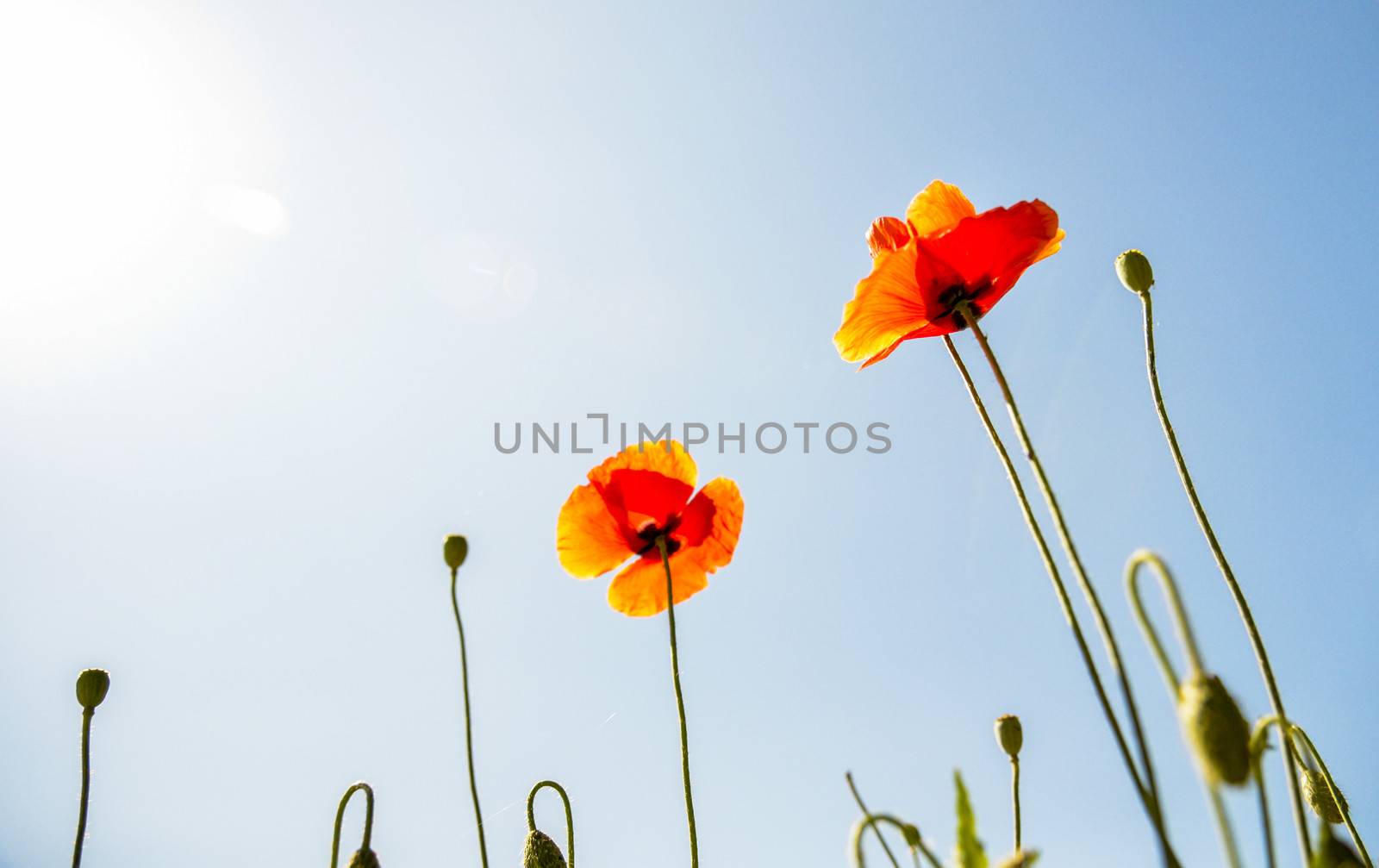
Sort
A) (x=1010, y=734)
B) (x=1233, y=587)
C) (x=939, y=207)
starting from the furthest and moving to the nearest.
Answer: (x=939, y=207) → (x=1010, y=734) → (x=1233, y=587)

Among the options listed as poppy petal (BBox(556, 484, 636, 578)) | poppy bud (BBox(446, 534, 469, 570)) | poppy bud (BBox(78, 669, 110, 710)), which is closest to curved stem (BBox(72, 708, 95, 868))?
poppy bud (BBox(78, 669, 110, 710))

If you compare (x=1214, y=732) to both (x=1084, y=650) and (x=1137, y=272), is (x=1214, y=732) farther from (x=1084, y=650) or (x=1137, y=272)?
(x=1137, y=272)

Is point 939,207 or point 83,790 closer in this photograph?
point 83,790

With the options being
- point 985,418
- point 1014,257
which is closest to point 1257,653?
point 985,418

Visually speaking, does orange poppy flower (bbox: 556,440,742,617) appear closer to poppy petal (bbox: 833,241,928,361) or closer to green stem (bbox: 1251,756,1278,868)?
poppy petal (bbox: 833,241,928,361)

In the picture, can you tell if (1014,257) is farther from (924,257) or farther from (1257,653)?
(1257,653)

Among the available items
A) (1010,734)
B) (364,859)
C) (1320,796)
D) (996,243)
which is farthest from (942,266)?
(364,859)
